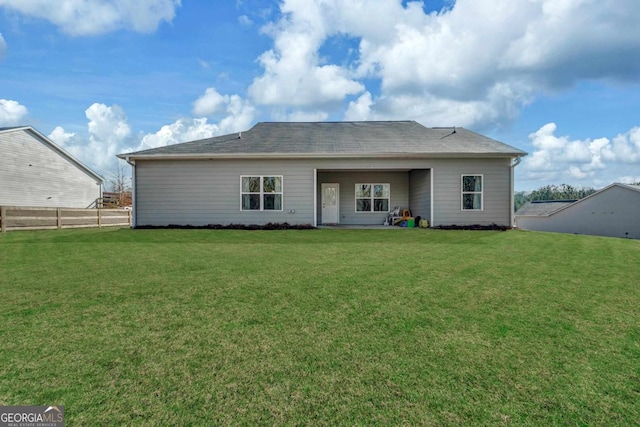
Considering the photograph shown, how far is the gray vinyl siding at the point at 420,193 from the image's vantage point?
13.6 metres

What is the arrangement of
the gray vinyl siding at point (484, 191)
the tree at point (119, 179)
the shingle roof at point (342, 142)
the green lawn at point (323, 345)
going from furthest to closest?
the tree at point (119, 179) < the gray vinyl siding at point (484, 191) < the shingle roof at point (342, 142) < the green lawn at point (323, 345)

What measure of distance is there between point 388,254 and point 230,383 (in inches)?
216

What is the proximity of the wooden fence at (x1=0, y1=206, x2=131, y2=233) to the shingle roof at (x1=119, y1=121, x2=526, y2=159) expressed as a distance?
4840mm

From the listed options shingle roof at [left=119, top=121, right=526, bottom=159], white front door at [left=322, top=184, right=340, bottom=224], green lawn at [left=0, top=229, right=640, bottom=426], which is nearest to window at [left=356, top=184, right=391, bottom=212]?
white front door at [left=322, top=184, right=340, bottom=224]

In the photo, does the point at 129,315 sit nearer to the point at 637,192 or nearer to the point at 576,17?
the point at 576,17

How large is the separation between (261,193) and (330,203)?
142 inches

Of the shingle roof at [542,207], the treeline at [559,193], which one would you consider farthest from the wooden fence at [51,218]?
the treeline at [559,193]

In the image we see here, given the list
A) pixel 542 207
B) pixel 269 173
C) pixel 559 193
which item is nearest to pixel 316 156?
pixel 269 173

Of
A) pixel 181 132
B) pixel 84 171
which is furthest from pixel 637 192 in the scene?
pixel 84 171

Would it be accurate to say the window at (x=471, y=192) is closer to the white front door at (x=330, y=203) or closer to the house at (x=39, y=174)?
the white front door at (x=330, y=203)

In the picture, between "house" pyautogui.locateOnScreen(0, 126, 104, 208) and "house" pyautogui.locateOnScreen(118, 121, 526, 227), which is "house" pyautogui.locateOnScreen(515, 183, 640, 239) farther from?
"house" pyautogui.locateOnScreen(0, 126, 104, 208)

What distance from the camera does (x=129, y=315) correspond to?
3.35 meters

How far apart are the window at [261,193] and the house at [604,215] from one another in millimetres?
23826

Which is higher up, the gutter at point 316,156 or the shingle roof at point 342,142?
the shingle roof at point 342,142
